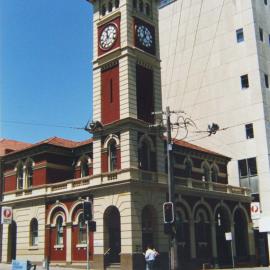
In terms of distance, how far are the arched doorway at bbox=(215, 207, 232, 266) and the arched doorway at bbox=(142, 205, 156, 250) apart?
9.43 metres

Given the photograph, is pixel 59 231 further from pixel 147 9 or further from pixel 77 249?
pixel 147 9

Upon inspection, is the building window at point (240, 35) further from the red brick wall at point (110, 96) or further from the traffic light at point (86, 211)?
the traffic light at point (86, 211)

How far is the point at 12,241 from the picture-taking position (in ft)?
153

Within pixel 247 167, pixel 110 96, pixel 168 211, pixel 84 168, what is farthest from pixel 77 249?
pixel 247 167

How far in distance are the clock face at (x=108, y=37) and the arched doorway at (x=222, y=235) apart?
18.4 meters

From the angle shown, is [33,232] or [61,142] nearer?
[33,232]

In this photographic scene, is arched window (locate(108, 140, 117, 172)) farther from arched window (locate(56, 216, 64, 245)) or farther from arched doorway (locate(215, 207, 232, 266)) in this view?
arched doorway (locate(215, 207, 232, 266))

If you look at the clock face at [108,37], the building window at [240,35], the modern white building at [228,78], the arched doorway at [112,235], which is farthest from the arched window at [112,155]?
the building window at [240,35]

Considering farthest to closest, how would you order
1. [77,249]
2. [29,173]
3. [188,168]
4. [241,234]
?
[241,234], [188,168], [29,173], [77,249]

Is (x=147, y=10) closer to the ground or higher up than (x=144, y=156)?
higher up

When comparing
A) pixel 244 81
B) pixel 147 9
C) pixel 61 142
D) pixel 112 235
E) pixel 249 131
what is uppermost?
pixel 147 9

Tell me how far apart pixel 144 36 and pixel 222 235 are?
19947 mm

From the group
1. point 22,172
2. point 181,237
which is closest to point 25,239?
point 22,172

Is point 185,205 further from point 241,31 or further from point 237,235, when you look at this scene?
point 241,31
